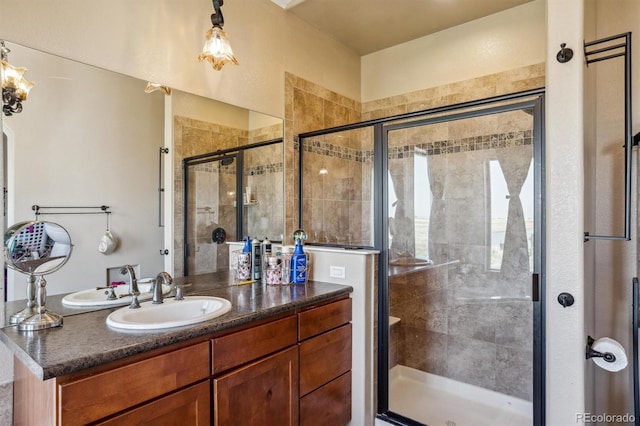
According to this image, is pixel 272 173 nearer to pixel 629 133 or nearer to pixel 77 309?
pixel 77 309

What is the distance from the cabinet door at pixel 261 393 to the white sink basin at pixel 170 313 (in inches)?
10.2

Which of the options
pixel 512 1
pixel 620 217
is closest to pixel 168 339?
pixel 620 217

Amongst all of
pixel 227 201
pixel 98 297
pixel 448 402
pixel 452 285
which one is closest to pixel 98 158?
pixel 98 297

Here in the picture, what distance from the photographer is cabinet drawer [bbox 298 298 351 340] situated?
178 cm

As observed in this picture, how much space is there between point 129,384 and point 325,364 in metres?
1.03

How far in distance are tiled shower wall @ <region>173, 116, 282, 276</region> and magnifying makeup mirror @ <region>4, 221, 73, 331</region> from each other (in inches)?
23.0

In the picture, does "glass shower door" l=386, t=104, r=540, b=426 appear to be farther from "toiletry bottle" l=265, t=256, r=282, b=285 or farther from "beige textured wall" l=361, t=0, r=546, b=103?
"toiletry bottle" l=265, t=256, r=282, b=285

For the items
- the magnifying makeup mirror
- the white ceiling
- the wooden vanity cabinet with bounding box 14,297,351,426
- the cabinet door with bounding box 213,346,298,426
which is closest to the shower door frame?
the wooden vanity cabinet with bounding box 14,297,351,426

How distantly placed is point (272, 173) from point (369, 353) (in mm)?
1296

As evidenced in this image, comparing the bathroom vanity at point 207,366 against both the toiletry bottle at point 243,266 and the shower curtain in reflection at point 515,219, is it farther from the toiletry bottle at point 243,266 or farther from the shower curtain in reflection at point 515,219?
the shower curtain in reflection at point 515,219

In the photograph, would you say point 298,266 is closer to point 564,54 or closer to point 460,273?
point 460,273

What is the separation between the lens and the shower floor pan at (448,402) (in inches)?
90.5

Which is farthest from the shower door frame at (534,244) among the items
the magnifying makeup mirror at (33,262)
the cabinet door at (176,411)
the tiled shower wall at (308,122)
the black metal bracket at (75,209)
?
the magnifying makeup mirror at (33,262)

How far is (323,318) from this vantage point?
1.91 meters
